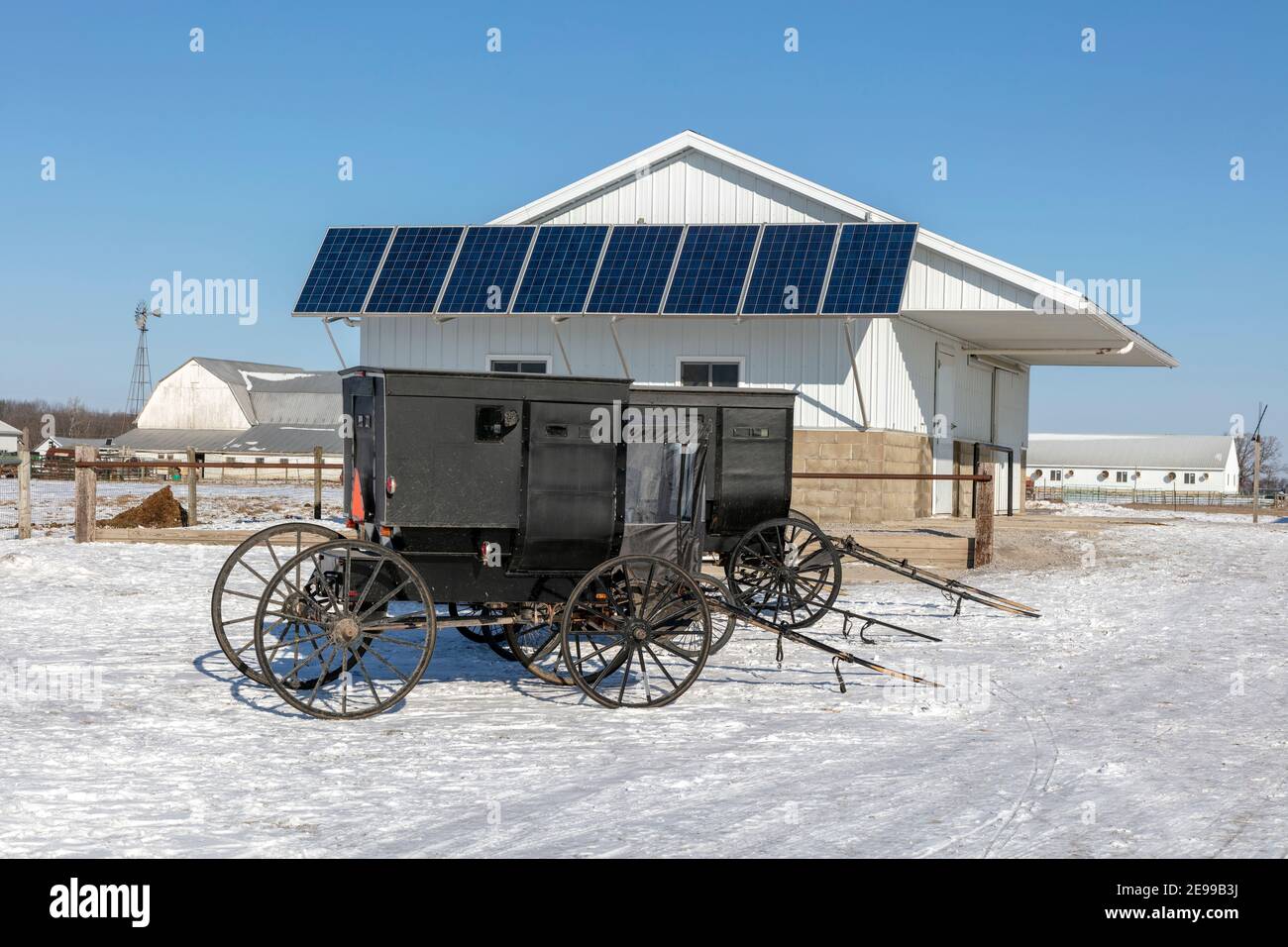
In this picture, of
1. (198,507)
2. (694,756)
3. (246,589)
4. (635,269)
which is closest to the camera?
(694,756)

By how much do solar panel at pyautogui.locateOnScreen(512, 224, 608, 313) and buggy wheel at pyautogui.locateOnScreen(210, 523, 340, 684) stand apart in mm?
5688

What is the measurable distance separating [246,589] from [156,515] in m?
10.3

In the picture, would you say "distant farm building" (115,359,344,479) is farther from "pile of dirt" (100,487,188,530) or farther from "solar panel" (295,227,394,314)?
"solar panel" (295,227,394,314)

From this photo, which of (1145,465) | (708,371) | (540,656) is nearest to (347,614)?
(540,656)

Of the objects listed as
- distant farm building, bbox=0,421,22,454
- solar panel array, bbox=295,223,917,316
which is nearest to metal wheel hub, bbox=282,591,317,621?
solar panel array, bbox=295,223,917,316

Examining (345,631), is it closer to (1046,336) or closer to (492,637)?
(492,637)

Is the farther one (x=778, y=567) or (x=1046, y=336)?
(x=1046, y=336)

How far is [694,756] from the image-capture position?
761cm

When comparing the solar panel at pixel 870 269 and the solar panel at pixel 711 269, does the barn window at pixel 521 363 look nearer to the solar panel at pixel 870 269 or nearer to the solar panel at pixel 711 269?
the solar panel at pixel 711 269

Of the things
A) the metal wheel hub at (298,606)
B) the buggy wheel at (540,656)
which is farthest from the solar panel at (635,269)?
the metal wheel hub at (298,606)

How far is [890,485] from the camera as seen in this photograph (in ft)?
76.0

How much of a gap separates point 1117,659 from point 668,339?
12945 millimetres

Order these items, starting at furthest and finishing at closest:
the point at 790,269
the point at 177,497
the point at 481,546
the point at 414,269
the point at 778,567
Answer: the point at 177,497 < the point at 414,269 < the point at 790,269 < the point at 778,567 < the point at 481,546
